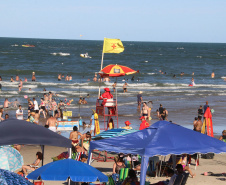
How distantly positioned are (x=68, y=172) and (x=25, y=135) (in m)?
1.58

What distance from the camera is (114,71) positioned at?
15531 millimetres

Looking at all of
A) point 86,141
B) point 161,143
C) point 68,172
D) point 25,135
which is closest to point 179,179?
point 161,143

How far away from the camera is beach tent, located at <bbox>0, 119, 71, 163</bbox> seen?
8.87m

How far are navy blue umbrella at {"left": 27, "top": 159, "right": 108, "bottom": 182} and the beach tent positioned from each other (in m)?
0.93

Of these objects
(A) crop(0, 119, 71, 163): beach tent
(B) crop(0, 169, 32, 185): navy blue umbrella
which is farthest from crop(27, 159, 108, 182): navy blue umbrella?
(B) crop(0, 169, 32, 185): navy blue umbrella

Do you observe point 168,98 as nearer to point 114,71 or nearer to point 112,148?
point 114,71

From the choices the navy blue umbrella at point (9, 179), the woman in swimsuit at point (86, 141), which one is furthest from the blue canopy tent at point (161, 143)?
the navy blue umbrella at point (9, 179)

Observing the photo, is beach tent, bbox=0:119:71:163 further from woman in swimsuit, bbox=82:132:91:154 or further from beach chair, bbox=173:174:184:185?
woman in swimsuit, bbox=82:132:91:154

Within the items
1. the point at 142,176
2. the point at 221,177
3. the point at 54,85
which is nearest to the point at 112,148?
the point at 142,176

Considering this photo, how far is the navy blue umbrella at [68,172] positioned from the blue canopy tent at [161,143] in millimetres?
1011

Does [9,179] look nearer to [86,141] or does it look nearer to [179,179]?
[179,179]

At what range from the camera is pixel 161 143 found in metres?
8.93

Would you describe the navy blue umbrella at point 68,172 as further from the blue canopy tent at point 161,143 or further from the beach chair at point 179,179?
the beach chair at point 179,179

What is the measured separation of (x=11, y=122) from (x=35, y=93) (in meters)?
25.4
